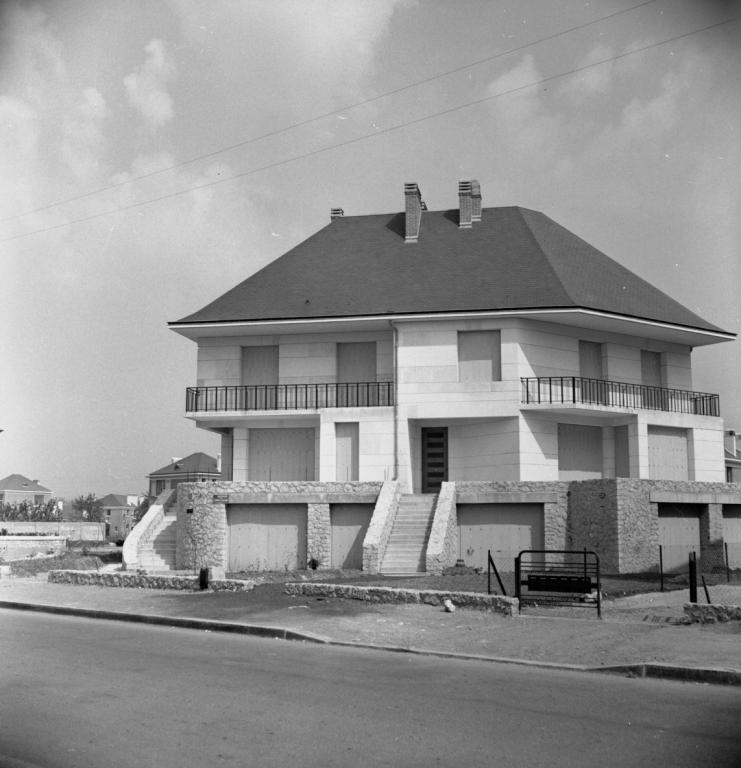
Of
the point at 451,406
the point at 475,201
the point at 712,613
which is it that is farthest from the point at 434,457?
the point at 712,613

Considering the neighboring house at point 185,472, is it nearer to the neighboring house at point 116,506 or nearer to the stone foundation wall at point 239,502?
the neighboring house at point 116,506

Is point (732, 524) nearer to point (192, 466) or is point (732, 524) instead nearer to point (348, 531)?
point (348, 531)

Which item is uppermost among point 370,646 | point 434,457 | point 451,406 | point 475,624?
point 451,406

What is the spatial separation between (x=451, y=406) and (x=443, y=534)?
5912 mm

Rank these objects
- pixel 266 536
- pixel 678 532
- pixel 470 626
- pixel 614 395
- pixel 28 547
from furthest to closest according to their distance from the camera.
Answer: pixel 28 547
pixel 614 395
pixel 266 536
pixel 678 532
pixel 470 626

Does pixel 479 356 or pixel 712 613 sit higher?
pixel 479 356

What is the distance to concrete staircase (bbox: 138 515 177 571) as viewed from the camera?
28.4m

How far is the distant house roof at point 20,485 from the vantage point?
124062 millimetres

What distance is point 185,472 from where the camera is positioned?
8138cm

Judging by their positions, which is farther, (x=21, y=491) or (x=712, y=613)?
(x=21, y=491)

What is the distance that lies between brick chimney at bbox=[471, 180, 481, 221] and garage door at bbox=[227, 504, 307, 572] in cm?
1389

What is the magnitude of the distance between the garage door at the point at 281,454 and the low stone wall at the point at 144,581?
1103 centimetres

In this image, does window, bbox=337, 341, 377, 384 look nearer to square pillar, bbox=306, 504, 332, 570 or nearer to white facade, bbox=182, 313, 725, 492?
white facade, bbox=182, 313, 725, 492

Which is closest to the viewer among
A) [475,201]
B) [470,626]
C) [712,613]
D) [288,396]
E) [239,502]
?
[712,613]
